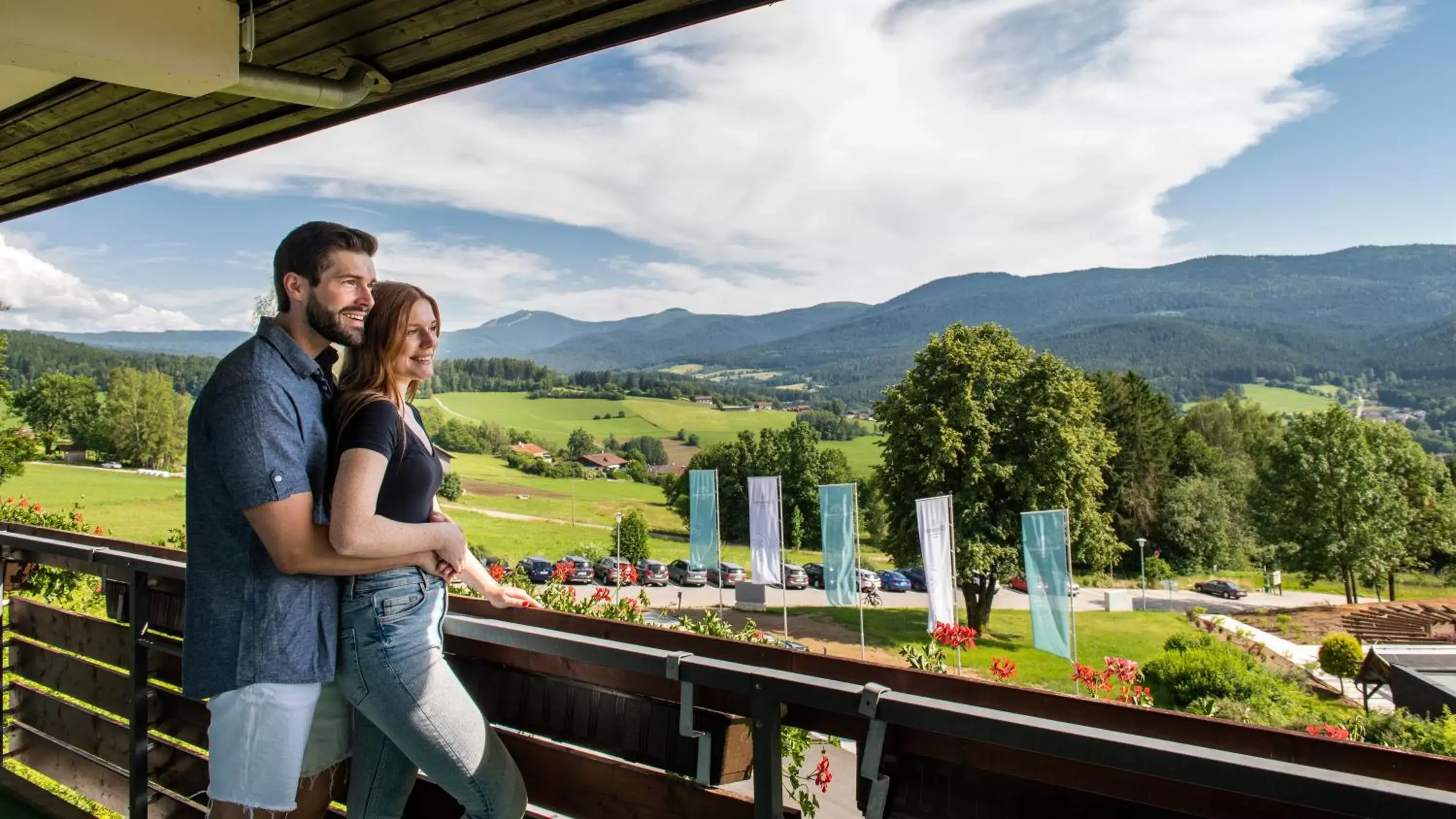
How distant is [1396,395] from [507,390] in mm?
141951

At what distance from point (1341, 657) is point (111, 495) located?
48.7m

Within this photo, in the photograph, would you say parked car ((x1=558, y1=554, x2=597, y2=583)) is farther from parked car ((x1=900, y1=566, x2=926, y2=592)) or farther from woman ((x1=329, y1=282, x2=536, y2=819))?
woman ((x1=329, y1=282, x2=536, y2=819))

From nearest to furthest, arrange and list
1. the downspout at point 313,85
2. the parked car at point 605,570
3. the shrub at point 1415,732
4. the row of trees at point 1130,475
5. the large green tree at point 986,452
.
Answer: the downspout at point 313,85 → the shrub at point 1415,732 → the large green tree at point 986,452 → the row of trees at point 1130,475 → the parked car at point 605,570

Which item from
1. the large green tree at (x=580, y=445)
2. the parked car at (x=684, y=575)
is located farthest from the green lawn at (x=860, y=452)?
the parked car at (x=684, y=575)

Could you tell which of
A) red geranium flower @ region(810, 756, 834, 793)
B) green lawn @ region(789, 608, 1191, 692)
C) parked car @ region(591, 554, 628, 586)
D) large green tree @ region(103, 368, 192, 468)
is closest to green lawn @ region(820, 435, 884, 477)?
parked car @ region(591, 554, 628, 586)

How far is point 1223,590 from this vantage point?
4128 cm

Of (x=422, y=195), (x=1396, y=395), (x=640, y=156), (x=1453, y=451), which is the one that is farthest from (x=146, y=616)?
(x=422, y=195)

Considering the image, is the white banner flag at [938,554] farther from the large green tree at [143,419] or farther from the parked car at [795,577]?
the large green tree at [143,419]

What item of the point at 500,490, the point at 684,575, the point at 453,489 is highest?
the point at 453,489

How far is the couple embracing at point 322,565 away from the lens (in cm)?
133

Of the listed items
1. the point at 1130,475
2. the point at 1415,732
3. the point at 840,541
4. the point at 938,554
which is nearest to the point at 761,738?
the point at 1415,732

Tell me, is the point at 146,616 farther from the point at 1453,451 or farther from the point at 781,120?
the point at 781,120

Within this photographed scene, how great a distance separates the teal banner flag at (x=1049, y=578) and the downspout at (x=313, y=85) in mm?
15808

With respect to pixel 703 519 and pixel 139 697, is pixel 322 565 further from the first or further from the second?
pixel 703 519
